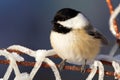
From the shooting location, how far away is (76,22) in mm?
1320

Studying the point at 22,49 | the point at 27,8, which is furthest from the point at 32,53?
the point at 27,8

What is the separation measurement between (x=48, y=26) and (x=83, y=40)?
1.82 ft

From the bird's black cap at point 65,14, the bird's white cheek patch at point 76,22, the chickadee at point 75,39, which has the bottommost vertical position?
the chickadee at point 75,39

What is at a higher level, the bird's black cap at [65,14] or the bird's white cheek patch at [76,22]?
the bird's black cap at [65,14]

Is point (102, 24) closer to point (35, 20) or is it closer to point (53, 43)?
point (35, 20)

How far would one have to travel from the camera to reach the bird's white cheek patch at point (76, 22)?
1300mm

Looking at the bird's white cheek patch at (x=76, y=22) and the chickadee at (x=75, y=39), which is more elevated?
the bird's white cheek patch at (x=76, y=22)

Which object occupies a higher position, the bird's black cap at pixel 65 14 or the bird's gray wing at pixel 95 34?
the bird's black cap at pixel 65 14

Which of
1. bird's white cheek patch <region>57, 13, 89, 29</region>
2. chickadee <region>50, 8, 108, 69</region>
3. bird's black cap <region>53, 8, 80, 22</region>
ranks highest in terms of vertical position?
bird's black cap <region>53, 8, 80, 22</region>

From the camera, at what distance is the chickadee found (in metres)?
1.31

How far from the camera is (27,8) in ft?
6.53

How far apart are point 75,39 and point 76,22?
4cm

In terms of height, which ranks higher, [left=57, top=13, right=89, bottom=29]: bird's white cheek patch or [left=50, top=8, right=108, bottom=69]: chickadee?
[left=57, top=13, right=89, bottom=29]: bird's white cheek patch

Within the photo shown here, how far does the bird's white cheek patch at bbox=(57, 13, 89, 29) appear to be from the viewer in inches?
51.2
